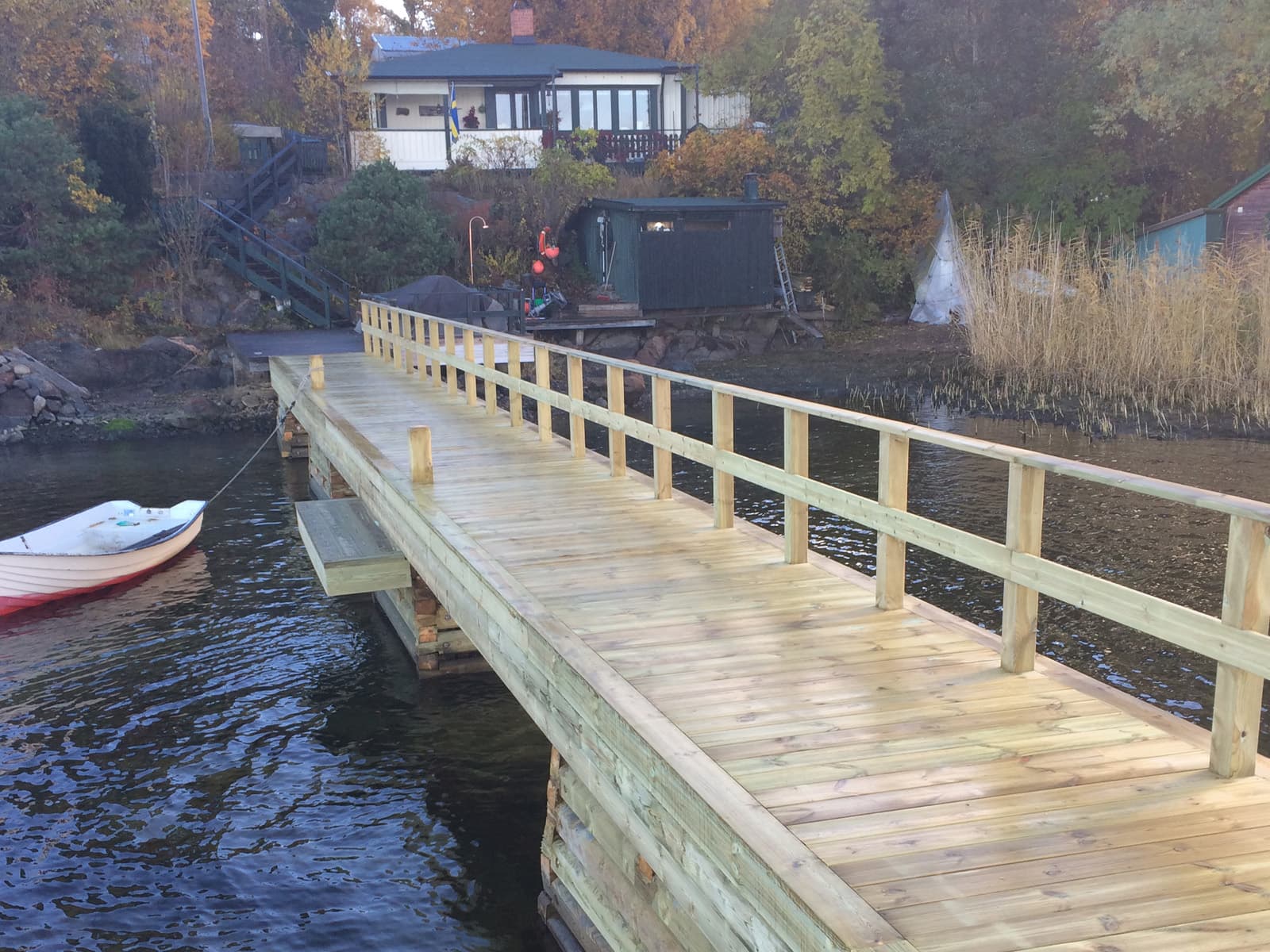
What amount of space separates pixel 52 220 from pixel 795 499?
26.7m

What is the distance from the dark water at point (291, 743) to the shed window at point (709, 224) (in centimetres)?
1675

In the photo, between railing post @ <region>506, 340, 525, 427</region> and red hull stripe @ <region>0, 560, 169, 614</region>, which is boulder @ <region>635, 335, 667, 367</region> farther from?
red hull stripe @ <region>0, 560, 169, 614</region>

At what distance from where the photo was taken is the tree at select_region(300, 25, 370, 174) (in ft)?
130

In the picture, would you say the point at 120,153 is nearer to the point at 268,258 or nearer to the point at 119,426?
the point at 268,258

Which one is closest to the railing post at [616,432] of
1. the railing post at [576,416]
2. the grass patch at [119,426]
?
the railing post at [576,416]

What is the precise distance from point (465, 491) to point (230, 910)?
4.26 meters

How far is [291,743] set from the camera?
394 inches

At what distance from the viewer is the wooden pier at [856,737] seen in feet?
13.3

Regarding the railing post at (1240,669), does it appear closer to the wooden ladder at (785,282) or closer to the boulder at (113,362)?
the boulder at (113,362)

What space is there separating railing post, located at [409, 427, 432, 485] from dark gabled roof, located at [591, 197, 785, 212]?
2182 cm

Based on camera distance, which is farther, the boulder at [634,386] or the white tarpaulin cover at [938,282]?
the white tarpaulin cover at [938,282]

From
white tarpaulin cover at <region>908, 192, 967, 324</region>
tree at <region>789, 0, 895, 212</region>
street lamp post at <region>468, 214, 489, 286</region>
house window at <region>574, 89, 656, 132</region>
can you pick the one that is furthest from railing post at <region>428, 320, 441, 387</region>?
house window at <region>574, 89, 656, 132</region>

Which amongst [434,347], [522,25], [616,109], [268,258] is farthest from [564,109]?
[434,347]

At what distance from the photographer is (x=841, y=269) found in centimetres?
3597
